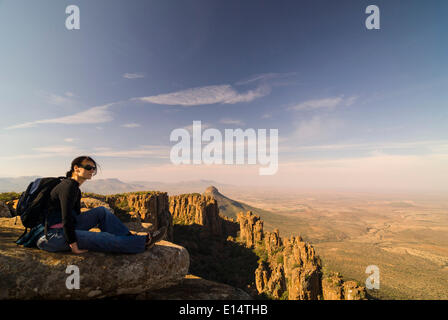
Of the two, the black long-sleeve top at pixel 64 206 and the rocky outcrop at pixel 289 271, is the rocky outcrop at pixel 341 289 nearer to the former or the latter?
the rocky outcrop at pixel 289 271

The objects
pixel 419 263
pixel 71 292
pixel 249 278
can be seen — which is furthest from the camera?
pixel 419 263

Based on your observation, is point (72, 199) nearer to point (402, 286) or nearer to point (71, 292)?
point (71, 292)

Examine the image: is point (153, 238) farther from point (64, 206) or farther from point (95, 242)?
point (64, 206)

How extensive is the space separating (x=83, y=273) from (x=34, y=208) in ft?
7.39

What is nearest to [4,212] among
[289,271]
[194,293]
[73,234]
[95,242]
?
[73,234]

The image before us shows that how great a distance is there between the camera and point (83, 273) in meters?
4.33

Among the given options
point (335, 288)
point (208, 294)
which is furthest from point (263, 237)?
point (208, 294)

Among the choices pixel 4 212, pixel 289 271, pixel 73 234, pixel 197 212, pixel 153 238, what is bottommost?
pixel 289 271

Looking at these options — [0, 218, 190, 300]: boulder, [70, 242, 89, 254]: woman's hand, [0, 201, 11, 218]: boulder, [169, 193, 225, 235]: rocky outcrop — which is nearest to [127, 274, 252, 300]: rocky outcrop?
[0, 218, 190, 300]: boulder

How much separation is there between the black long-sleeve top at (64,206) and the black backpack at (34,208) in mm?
175

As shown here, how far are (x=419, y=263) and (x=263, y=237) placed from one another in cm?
11339

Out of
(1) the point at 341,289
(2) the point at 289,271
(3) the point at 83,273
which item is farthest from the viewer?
(2) the point at 289,271

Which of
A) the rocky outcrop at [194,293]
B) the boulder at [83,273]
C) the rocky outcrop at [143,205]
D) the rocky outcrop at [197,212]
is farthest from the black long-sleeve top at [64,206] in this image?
the rocky outcrop at [197,212]

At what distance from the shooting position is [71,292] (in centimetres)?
418
